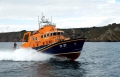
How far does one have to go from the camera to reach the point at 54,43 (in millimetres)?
29484

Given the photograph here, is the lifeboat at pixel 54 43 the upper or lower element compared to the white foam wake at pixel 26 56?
upper

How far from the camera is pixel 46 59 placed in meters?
31.4

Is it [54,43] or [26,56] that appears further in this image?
[26,56]

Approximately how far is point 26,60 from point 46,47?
14.8ft

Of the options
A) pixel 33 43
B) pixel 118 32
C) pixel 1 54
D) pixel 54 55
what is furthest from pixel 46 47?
pixel 118 32

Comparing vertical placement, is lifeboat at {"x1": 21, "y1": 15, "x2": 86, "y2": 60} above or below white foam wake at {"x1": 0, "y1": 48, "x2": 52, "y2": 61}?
above

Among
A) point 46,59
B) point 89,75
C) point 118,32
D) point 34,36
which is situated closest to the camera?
point 89,75

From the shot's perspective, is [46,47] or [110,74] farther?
[46,47]

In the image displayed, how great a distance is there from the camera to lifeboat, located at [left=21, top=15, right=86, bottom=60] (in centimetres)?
2917

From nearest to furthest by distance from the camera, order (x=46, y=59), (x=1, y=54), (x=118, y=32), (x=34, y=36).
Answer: (x=46, y=59) < (x=34, y=36) < (x=1, y=54) < (x=118, y=32)

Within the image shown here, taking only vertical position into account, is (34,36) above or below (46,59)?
above

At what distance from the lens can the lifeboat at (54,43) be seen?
95.7ft

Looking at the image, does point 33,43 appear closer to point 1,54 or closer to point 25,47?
point 25,47

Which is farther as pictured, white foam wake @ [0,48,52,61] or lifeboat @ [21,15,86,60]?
white foam wake @ [0,48,52,61]
